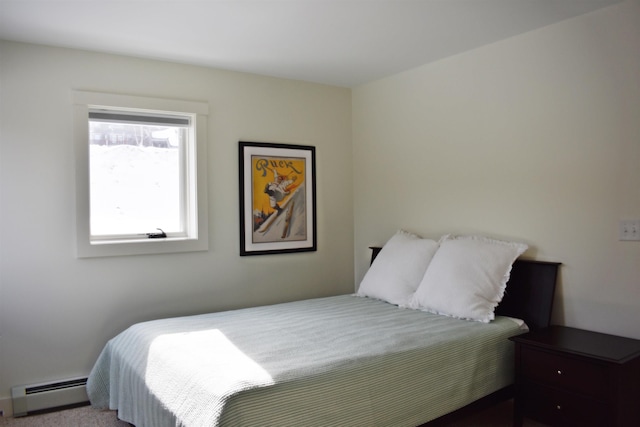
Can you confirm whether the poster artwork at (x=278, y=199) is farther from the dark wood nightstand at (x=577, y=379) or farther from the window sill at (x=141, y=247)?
the dark wood nightstand at (x=577, y=379)

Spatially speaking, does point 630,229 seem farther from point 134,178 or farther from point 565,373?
point 134,178

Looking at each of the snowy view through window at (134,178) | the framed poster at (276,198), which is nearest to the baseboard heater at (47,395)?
the snowy view through window at (134,178)

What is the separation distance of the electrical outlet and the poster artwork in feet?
7.60

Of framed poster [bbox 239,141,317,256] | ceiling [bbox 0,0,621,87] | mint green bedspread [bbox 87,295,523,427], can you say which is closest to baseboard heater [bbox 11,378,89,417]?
mint green bedspread [bbox 87,295,523,427]

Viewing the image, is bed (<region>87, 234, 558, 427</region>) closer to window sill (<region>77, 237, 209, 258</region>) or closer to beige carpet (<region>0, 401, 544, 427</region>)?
beige carpet (<region>0, 401, 544, 427</region>)

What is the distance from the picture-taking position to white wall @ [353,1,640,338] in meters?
2.67

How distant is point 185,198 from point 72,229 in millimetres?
804

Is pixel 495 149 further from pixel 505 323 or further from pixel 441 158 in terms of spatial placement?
pixel 505 323

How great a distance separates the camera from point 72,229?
10.6 ft

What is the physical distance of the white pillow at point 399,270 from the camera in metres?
3.41

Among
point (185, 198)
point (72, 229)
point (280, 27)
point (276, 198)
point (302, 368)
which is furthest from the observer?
point (276, 198)

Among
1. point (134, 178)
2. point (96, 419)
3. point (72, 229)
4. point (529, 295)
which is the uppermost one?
point (134, 178)

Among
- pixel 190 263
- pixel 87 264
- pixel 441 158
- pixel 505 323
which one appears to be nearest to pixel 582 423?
pixel 505 323

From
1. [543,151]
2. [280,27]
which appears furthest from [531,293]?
[280,27]
